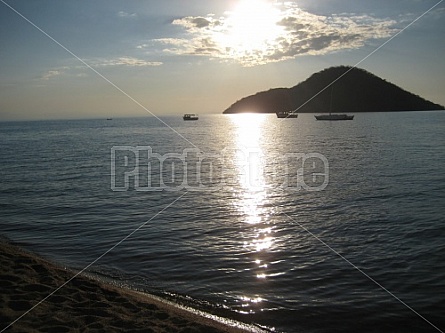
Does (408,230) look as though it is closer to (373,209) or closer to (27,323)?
(373,209)

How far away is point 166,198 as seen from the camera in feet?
72.1

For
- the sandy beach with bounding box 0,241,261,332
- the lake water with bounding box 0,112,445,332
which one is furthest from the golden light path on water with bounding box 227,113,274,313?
the sandy beach with bounding box 0,241,261,332

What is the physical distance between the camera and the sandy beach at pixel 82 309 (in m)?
7.34

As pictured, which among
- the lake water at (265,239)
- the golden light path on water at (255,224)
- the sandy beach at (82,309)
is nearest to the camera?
the sandy beach at (82,309)

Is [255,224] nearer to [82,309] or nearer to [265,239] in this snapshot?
[265,239]

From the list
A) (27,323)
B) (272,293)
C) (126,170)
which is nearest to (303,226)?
(272,293)

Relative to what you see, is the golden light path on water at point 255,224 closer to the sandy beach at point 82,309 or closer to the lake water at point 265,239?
the lake water at point 265,239

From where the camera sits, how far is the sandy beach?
7336mm

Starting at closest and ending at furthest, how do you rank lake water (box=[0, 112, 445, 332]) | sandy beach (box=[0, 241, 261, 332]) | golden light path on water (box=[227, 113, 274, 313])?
sandy beach (box=[0, 241, 261, 332]), lake water (box=[0, 112, 445, 332]), golden light path on water (box=[227, 113, 274, 313])

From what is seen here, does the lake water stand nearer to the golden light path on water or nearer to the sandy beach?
the golden light path on water

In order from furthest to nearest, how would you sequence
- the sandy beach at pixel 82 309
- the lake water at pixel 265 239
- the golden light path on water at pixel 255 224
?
1. the golden light path on water at pixel 255 224
2. the lake water at pixel 265 239
3. the sandy beach at pixel 82 309

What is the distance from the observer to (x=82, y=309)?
8.05 metres

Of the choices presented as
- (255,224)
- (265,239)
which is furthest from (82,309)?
(255,224)

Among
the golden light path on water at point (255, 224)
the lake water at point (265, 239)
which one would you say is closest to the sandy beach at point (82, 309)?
the lake water at point (265, 239)
